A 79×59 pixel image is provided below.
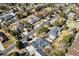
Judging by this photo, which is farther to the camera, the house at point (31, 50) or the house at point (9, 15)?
the house at point (9, 15)

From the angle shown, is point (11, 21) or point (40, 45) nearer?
point (40, 45)

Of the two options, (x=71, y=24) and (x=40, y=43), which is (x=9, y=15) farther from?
(x=71, y=24)

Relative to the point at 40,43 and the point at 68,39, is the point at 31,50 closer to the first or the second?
the point at 40,43

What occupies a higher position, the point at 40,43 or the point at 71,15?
the point at 71,15

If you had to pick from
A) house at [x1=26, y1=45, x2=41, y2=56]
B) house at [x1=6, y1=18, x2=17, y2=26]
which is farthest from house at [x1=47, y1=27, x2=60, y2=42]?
house at [x1=6, y1=18, x2=17, y2=26]

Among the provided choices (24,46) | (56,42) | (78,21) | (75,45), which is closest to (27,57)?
(24,46)

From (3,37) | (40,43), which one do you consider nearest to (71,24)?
(40,43)

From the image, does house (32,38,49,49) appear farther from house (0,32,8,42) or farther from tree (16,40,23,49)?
house (0,32,8,42)

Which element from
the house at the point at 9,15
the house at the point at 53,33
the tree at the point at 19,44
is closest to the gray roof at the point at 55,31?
→ the house at the point at 53,33

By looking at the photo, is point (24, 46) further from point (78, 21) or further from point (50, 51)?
point (78, 21)

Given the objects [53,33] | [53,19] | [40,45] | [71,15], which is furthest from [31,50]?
[71,15]

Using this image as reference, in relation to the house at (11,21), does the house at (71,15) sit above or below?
above

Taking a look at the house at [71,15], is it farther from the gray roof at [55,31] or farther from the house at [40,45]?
the house at [40,45]

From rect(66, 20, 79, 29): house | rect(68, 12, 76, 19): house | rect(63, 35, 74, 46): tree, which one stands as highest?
rect(68, 12, 76, 19): house
